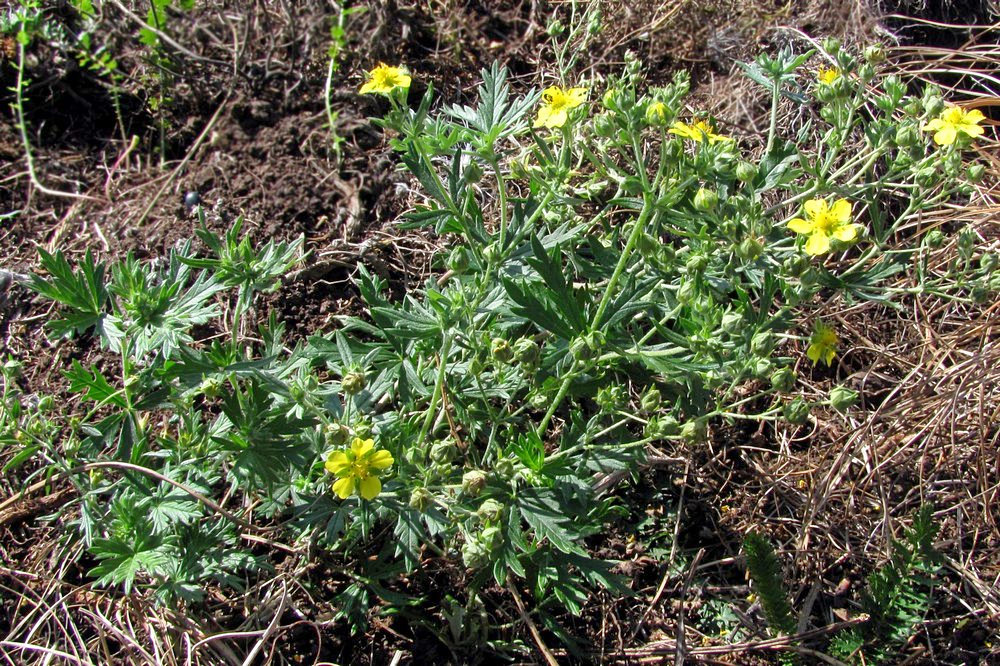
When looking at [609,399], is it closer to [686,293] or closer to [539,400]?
[539,400]

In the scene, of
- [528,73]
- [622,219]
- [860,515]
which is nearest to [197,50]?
[528,73]

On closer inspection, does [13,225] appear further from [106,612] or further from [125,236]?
[106,612]

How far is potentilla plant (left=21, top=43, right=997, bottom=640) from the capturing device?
2.09 m

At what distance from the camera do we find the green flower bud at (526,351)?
2025 millimetres

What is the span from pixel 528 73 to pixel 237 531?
2.36 metres

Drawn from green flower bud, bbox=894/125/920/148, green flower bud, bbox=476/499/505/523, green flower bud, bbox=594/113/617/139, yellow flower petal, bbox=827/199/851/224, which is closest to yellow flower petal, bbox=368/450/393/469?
green flower bud, bbox=476/499/505/523

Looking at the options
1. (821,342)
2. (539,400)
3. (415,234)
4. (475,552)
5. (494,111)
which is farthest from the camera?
(415,234)

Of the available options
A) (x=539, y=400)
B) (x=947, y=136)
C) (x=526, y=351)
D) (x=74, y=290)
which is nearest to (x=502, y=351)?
(x=526, y=351)

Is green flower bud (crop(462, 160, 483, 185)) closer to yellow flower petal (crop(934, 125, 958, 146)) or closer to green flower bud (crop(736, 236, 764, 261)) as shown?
green flower bud (crop(736, 236, 764, 261))

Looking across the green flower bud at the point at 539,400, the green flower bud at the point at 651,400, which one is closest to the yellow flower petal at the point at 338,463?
the green flower bud at the point at 539,400

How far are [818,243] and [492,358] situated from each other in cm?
87

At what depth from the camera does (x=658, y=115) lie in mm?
2053

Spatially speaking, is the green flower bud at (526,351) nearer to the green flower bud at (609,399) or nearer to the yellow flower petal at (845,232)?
the green flower bud at (609,399)

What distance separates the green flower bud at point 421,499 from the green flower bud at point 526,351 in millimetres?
406
